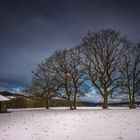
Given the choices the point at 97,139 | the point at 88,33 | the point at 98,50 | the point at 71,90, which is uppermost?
the point at 88,33

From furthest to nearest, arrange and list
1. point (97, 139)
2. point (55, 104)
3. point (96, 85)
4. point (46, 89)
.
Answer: point (55, 104) < point (46, 89) < point (96, 85) < point (97, 139)

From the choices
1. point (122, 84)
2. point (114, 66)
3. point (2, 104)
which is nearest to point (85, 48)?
point (114, 66)

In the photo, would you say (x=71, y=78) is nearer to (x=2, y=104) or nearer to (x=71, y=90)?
(x=71, y=90)

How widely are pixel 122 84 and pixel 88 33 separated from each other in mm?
12150

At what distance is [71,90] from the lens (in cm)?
5616

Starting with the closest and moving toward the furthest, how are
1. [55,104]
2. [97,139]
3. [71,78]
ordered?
[97,139] → [71,78] → [55,104]

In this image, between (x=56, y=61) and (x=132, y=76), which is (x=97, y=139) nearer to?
(x=132, y=76)

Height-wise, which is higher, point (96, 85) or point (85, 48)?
point (85, 48)

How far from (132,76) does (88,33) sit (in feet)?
41.1

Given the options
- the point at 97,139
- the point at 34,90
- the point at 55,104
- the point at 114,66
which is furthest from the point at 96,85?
the point at 55,104

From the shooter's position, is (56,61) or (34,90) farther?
(34,90)

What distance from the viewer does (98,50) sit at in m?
49.4

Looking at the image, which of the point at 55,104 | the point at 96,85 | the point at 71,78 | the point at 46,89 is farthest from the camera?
the point at 55,104

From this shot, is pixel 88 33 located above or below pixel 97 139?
above
